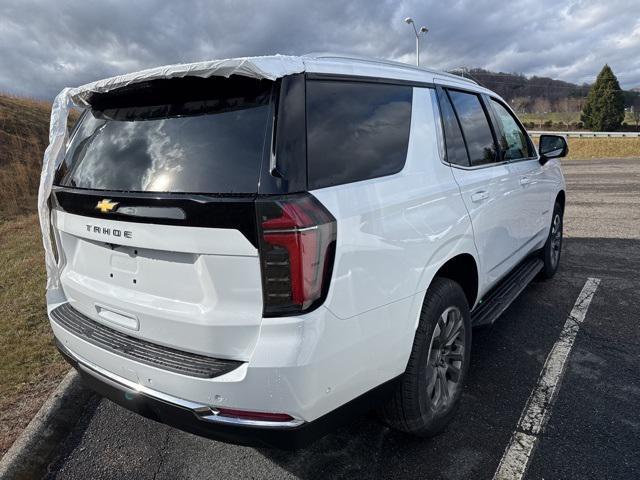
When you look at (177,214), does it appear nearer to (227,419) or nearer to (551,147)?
(227,419)

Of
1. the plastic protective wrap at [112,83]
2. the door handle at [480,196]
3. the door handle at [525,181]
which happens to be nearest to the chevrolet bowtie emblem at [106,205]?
the plastic protective wrap at [112,83]

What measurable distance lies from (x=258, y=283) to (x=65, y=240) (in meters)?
1.29

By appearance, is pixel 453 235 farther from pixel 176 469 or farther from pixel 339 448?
pixel 176 469

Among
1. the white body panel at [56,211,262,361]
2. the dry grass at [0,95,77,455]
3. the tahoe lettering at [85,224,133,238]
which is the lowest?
the dry grass at [0,95,77,455]

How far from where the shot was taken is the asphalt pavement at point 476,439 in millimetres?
2357

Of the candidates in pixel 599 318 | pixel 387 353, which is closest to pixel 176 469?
pixel 387 353

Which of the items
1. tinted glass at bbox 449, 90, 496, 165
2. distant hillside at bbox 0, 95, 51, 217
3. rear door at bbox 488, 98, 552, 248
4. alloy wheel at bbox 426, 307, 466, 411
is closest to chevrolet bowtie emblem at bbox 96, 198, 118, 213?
alloy wheel at bbox 426, 307, 466, 411

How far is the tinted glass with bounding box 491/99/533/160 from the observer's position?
3748 millimetres

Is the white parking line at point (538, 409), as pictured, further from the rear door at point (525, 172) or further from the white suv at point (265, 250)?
the rear door at point (525, 172)

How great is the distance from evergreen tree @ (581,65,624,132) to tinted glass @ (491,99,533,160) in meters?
72.2

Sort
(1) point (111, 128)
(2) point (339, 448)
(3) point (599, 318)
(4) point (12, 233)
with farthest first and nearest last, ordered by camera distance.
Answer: (4) point (12, 233) < (3) point (599, 318) < (2) point (339, 448) < (1) point (111, 128)

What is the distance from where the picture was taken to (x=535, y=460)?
2355mm

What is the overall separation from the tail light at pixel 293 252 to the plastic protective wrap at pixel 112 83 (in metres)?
0.51

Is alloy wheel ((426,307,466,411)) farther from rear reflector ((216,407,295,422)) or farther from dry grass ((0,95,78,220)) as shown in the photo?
dry grass ((0,95,78,220))
